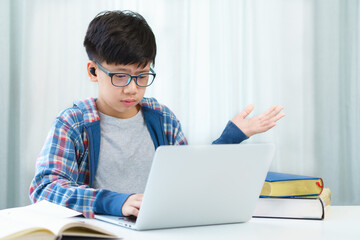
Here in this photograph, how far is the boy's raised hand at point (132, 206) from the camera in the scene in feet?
2.97

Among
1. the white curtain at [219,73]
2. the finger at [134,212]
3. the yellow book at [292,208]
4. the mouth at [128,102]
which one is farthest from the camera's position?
the white curtain at [219,73]

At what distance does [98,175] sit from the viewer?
134 centimetres

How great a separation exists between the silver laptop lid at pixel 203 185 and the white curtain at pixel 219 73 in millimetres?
1756

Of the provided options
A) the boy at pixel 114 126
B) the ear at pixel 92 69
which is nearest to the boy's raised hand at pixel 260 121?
the boy at pixel 114 126

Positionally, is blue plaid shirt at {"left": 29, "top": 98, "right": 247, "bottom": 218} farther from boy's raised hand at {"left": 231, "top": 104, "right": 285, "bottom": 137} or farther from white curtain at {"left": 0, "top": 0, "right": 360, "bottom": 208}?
white curtain at {"left": 0, "top": 0, "right": 360, "bottom": 208}

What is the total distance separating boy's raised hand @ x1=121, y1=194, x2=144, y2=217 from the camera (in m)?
0.90

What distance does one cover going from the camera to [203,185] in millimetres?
850

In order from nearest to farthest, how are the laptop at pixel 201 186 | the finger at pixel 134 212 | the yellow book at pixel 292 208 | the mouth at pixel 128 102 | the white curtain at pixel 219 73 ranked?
1. the laptop at pixel 201 186
2. the finger at pixel 134 212
3. the yellow book at pixel 292 208
4. the mouth at pixel 128 102
5. the white curtain at pixel 219 73

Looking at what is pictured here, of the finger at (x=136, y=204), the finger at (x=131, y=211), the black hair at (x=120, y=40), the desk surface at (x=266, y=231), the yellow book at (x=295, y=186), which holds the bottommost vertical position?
the desk surface at (x=266, y=231)

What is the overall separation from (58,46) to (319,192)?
6.15 feet

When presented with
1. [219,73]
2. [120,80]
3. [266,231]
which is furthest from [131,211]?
[219,73]

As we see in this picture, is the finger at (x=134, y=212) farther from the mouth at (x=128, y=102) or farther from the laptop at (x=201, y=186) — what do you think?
the mouth at (x=128, y=102)

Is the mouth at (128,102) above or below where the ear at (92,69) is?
below

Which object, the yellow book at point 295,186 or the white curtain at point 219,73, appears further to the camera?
the white curtain at point 219,73
